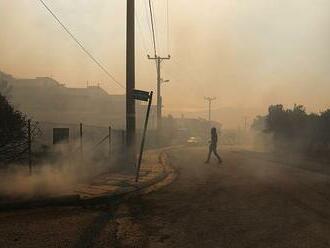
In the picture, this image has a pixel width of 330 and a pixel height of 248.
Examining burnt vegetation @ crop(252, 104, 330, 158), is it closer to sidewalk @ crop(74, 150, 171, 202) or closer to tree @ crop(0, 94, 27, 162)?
sidewalk @ crop(74, 150, 171, 202)

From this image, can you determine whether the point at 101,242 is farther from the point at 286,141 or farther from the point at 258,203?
A: the point at 286,141

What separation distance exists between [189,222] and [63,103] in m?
64.9

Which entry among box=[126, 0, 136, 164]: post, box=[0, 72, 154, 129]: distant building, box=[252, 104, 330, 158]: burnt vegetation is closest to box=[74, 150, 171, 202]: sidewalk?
box=[126, 0, 136, 164]: post

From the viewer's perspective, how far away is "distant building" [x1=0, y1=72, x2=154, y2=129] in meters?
64.3

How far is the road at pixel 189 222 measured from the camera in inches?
316

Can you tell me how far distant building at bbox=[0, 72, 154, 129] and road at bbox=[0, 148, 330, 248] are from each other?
4608 centimetres

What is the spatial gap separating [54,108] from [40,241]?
5972 cm

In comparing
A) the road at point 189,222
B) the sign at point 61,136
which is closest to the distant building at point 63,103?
the sign at point 61,136

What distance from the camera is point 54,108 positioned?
218 ft

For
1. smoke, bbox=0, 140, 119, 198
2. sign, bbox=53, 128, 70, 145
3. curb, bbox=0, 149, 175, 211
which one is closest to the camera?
curb, bbox=0, 149, 175, 211

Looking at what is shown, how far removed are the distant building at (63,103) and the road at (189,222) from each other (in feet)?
151

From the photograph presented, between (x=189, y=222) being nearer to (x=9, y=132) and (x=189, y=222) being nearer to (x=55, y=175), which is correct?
(x=9, y=132)

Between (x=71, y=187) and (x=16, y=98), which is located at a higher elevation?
(x=16, y=98)

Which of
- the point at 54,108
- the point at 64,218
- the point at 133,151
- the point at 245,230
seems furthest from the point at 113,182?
the point at 54,108
